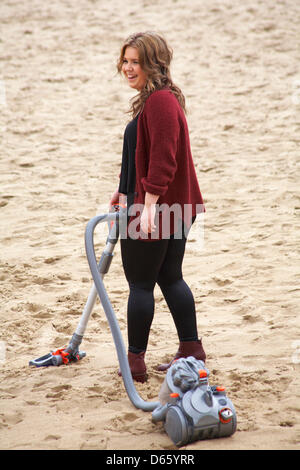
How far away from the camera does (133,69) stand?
87.7 inches

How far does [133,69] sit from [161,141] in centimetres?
35

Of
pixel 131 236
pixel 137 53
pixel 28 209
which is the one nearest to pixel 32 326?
pixel 131 236

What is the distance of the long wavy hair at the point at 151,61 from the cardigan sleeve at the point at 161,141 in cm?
7

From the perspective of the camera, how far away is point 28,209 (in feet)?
16.9

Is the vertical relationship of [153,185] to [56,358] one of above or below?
above

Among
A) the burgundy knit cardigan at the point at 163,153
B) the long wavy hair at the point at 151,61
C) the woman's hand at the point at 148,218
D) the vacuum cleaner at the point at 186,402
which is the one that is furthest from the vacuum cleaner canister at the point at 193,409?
the long wavy hair at the point at 151,61

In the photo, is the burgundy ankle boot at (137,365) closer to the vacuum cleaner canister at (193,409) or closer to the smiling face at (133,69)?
the vacuum cleaner canister at (193,409)

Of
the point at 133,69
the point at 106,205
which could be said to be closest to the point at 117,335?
the point at 133,69

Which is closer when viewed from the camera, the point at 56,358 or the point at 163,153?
the point at 163,153

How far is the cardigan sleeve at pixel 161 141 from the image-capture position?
212cm

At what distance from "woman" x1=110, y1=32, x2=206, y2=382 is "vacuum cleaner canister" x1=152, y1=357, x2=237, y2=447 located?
1.23ft

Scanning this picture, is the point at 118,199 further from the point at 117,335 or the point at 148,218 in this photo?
the point at 117,335
